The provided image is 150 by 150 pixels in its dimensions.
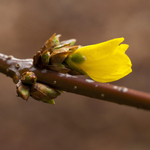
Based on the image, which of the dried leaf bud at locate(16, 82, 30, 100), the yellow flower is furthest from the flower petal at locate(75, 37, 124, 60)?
the dried leaf bud at locate(16, 82, 30, 100)

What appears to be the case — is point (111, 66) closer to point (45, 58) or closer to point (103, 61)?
point (103, 61)

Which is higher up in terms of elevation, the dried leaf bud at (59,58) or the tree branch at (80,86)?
the dried leaf bud at (59,58)

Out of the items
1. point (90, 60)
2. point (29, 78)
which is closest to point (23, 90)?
point (29, 78)

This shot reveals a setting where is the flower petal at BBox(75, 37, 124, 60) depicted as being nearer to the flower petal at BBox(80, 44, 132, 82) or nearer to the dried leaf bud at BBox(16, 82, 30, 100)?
the flower petal at BBox(80, 44, 132, 82)

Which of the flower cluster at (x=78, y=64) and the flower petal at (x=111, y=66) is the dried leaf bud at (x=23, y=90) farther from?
the flower petal at (x=111, y=66)

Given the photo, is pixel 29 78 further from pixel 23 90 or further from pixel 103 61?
pixel 103 61

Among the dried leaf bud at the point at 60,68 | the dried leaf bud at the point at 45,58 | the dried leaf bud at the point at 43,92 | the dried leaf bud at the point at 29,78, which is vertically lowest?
the dried leaf bud at the point at 43,92

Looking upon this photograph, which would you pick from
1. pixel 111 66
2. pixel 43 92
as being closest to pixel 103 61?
pixel 111 66

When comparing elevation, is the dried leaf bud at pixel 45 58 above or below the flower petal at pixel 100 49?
below

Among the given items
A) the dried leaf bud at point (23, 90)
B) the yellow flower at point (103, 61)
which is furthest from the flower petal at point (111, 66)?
the dried leaf bud at point (23, 90)
